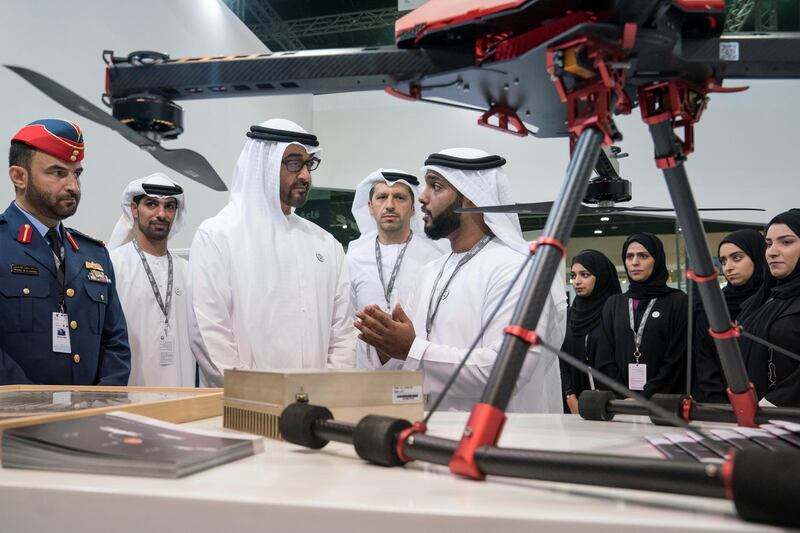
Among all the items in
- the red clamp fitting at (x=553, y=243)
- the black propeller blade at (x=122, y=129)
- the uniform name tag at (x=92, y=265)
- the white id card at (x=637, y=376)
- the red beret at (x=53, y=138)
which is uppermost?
the red beret at (x=53, y=138)

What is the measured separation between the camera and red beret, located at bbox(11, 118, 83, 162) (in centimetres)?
260

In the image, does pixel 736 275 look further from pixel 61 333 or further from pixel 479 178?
pixel 61 333

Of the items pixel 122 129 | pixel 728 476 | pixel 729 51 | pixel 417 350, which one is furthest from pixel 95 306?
pixel 728 476

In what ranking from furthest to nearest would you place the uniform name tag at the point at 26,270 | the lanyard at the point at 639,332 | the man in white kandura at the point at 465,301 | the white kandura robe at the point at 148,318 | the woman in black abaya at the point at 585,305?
the woman in black abaya at the point at 585,305
the lanyard at the point at 639,332
the white kandura robe at the point at 148,318
the uniform name tag at the point at 26,270
the man in white kandura at the point at 465,301

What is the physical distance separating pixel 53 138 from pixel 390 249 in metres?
2.33

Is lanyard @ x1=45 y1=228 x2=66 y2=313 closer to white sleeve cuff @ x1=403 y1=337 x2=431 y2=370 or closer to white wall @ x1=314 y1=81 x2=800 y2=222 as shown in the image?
white sleeve cuff @ x1=403 y1=337 x2=431 y2=370

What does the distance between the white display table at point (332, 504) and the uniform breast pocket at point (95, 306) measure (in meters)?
1.97

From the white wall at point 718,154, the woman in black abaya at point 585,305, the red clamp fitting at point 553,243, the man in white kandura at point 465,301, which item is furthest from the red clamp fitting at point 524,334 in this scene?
the white wall at point 718,154

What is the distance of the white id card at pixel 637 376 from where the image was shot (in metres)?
4.15

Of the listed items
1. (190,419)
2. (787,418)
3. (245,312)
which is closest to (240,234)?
(245,312)

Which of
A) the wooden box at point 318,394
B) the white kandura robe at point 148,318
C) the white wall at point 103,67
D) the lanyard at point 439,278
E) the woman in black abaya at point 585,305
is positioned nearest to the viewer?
the wooden box at point 318,394

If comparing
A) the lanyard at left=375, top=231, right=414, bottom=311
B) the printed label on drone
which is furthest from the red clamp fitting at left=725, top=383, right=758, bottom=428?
the lanyard at left=375, top=231, right=414, bottom=311

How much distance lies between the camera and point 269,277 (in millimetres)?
2994

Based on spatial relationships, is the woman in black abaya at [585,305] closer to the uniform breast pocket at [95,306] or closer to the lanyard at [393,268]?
the lanyard at [393,268]
